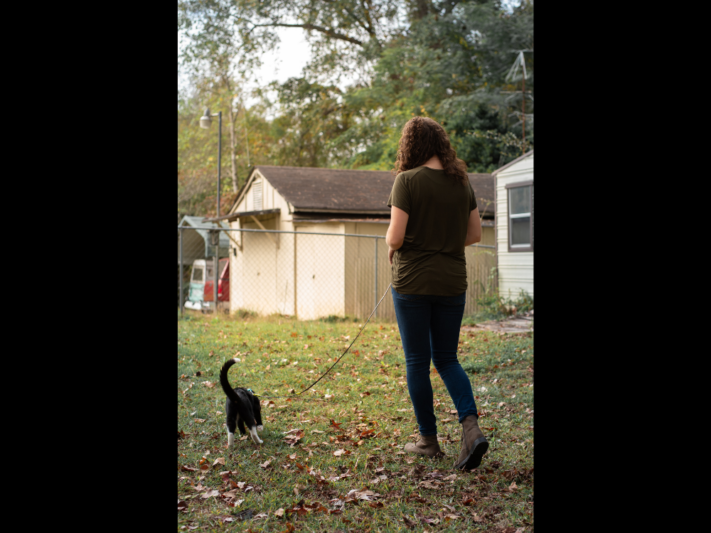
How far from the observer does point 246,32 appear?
25.3m

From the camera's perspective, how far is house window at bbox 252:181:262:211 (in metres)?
15.9

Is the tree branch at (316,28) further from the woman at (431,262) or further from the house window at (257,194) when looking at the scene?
the woman at (431,262)

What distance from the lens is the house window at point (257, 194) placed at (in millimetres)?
15852

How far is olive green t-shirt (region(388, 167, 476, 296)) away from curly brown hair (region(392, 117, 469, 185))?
2.3 inches

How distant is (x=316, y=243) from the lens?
43.2 feet

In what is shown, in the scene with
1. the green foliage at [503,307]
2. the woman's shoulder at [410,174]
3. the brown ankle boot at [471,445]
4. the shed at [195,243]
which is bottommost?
the brown ankle boot at [471,445]

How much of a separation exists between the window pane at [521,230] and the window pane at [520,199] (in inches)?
7.6

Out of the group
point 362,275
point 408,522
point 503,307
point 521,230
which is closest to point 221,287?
point 362,275

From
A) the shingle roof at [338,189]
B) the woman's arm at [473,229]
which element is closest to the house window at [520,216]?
the shingle roof at [338,189]

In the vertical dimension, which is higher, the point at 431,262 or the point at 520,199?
the point at 520,199

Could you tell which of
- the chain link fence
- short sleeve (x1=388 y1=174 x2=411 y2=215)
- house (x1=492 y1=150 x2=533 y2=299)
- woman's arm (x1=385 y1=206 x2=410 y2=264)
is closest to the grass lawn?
woman's arm (x1=385 y1=206 x2=410 y2=264)

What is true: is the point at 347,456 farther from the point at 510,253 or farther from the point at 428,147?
the point at 510,253

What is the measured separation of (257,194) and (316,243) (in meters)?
3.71

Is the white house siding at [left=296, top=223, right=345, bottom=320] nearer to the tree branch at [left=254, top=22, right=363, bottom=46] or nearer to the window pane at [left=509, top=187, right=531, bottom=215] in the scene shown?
the window pane at [left=509, top=187, right=531, bottom=215]
